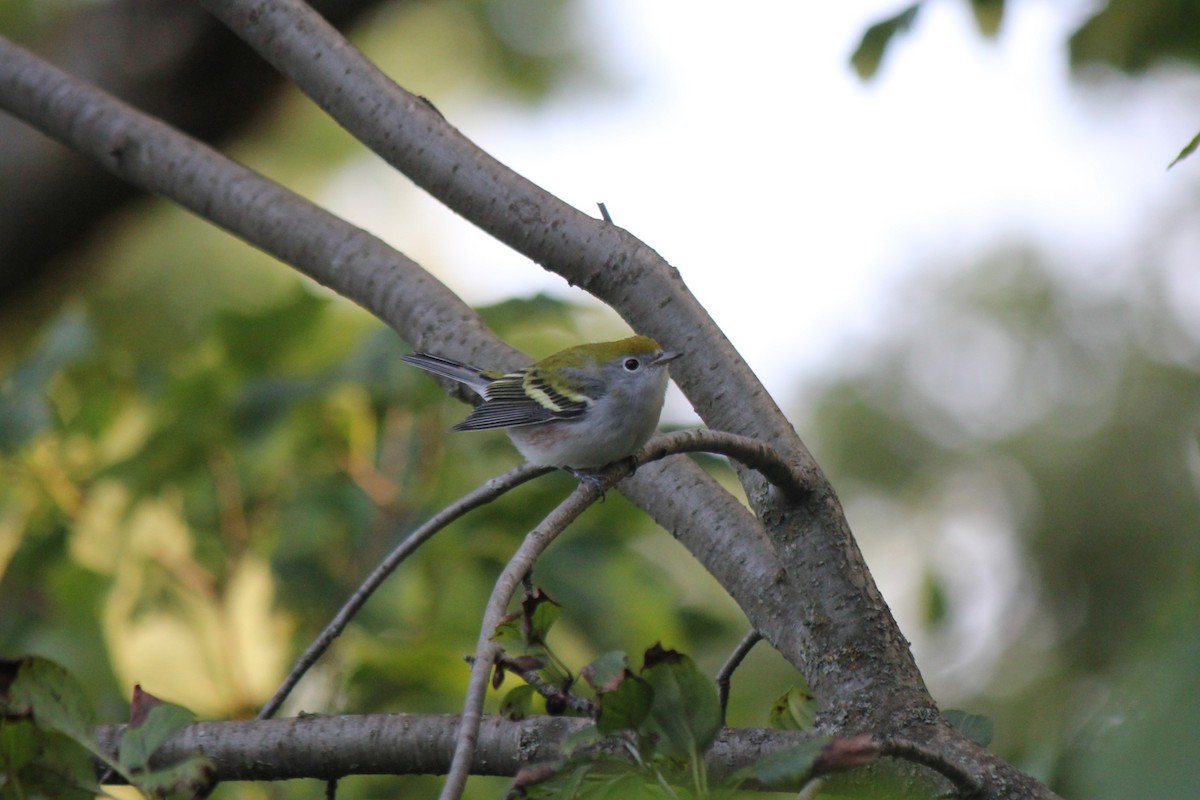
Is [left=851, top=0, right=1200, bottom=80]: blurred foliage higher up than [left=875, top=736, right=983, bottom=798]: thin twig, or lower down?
higher up

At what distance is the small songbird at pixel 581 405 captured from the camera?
2.45m

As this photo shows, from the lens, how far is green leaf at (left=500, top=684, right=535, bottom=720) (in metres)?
1.29

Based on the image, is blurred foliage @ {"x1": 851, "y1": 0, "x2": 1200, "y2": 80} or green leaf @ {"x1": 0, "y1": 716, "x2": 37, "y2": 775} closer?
green leaf @ {"x1": 0, "y1": 716, "x2": 37, "y2": 775}

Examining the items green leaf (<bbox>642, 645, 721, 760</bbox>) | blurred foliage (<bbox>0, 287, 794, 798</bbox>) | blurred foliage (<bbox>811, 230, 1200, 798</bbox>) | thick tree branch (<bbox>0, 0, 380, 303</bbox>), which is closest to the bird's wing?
blurred foliage (<bbox>0, 287, 794, 798</bbox>)

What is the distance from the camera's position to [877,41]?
181 cm

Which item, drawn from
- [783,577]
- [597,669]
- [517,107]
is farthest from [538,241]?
[517,107]

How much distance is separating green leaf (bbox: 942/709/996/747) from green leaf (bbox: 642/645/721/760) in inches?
26.4

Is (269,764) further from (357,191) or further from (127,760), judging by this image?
(357,191)

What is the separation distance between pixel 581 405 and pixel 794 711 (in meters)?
1.27

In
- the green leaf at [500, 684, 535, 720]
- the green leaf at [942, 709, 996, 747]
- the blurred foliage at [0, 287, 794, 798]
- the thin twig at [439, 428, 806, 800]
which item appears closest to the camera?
the thin twig at [439, 428, 806, 800]

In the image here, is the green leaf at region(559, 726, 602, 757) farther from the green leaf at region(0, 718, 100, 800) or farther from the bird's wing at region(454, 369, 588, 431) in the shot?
the bird's wing at region(454, 369, 588, 431)

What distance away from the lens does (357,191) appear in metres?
6.91

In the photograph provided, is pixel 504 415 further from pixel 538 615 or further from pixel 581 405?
pixel 538 615

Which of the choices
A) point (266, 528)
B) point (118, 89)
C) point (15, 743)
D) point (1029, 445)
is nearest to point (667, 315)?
point (15, 743)
